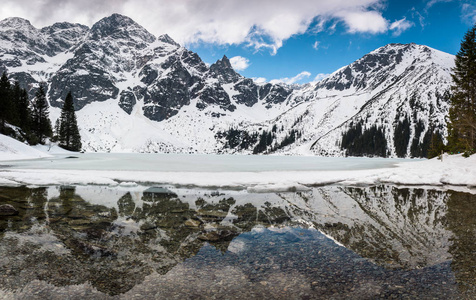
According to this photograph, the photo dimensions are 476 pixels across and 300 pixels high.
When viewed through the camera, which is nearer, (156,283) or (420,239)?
(156,283)

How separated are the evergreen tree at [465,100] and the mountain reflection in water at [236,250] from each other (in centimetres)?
3225

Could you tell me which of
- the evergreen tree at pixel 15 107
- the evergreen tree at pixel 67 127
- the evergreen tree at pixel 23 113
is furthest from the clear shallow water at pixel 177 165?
the evergreen tree at pixel 67 127

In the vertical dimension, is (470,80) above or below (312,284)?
above

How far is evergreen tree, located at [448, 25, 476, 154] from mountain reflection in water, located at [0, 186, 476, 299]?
32253 millimetres

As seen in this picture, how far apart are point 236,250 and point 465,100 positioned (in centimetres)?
5125

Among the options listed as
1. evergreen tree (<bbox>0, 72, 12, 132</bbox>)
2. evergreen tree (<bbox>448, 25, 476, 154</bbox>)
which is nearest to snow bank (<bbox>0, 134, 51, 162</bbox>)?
evergreen tree (<bbox>0, 72, 12, 132</bbox>)

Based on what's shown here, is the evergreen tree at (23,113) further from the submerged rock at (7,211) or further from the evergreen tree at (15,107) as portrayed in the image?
the submerged rock at (7,211)

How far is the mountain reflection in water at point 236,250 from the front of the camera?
5.41m

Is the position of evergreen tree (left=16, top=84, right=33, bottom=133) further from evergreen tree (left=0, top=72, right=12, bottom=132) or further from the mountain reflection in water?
the mountain reflection in water

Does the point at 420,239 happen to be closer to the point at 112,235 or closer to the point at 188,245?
the point at 188,245

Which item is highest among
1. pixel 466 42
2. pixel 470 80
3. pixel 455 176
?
pixel 466 42

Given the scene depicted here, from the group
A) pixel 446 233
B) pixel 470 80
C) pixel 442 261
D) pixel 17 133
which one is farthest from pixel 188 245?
pixel 17 133

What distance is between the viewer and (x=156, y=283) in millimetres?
5641

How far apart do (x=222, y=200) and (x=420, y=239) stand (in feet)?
33.6
